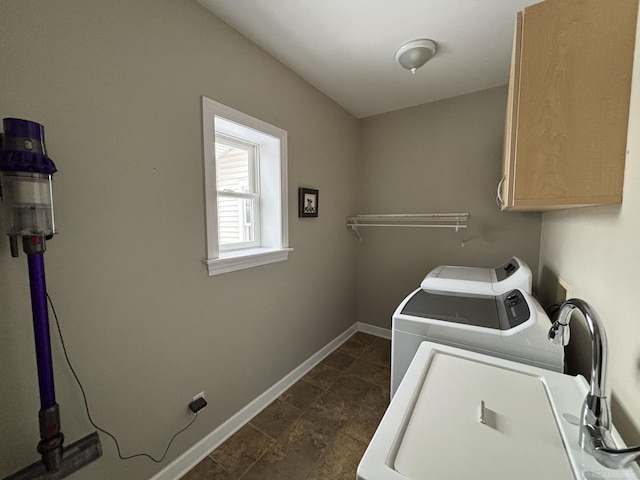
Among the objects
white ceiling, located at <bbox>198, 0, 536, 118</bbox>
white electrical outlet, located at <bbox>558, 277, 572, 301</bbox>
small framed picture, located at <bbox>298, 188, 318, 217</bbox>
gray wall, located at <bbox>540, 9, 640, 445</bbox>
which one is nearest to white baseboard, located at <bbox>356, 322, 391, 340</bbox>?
small framed picture, located at <bbox>298, 188, 318, 217</bbox>

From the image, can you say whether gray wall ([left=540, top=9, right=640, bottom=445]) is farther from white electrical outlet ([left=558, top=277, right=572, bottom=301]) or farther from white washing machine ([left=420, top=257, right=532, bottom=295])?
white washing machine ([left=420, top=257, right=532, bottom=295])

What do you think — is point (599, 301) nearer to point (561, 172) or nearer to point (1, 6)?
point (561, 172)

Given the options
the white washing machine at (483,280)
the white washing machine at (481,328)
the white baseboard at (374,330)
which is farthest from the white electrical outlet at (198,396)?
the white baseboard at (374,330)

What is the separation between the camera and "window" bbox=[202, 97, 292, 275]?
1801 mm

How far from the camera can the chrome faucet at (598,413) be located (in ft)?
1.90

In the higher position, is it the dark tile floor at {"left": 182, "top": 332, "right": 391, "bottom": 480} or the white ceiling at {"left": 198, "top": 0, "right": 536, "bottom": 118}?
the white ceiling at {"left": 198, "top": 0, "right": 536, "bottom": 118}

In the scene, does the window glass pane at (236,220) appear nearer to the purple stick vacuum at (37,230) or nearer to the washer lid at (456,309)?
the purple stick vacuum at (37,230)

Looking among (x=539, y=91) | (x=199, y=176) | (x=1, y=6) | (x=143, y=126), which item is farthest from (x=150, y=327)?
(x=539, y=91)

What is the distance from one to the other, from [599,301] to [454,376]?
585 mm

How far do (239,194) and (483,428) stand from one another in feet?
5.77

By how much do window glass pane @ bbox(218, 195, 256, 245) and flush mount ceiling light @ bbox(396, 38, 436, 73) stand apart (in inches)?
58.4

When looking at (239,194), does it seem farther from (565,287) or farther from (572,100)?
(565,287)

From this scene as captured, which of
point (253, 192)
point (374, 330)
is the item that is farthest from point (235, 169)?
point (374, 330)

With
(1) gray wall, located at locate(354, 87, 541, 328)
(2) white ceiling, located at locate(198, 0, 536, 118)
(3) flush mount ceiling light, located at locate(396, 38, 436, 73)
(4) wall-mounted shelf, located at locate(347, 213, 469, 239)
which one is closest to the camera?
(2) white ceiling, located at locate(198, 0, 536, 118)
